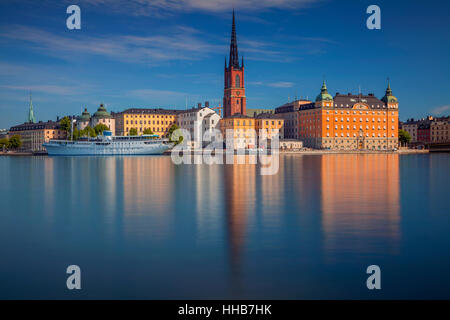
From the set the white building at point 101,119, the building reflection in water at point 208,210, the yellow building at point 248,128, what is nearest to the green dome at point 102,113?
the white building at point 101,119

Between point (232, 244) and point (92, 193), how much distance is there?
1695 centimetres

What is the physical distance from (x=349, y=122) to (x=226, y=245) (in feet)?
416

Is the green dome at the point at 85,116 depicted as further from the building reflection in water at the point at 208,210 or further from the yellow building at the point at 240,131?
the building reflection in water at the point at 208,210

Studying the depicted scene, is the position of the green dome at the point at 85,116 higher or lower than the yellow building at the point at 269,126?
higher

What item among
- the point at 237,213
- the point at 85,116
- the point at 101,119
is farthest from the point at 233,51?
the point at 237,213

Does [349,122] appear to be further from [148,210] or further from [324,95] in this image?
[148,210]

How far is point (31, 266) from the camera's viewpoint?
1231 centimetres

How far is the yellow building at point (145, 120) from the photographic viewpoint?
144375 millimetres

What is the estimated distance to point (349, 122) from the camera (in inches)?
5315

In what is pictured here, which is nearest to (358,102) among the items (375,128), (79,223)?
(375,128)

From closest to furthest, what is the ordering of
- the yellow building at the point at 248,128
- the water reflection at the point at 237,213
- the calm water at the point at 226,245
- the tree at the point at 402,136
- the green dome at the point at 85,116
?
the calm water at the point at 226,245 < the water reflection at the point at 237,213 < the yellow building at the point at 248,128 < the tree at the point at 402,136 < the green dome at the point at 85,116

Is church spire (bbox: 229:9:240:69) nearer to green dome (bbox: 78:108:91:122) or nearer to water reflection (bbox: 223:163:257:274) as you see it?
green dome (bbox: 78:108:91:122)

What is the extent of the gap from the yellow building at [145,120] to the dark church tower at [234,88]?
→ 1751 cm
